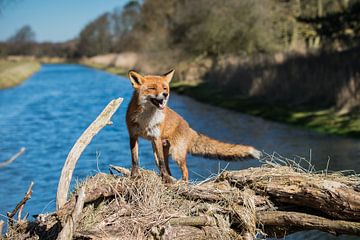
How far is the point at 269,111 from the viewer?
85.3 feet

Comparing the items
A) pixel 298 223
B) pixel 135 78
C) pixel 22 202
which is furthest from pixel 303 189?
pixel 22 202

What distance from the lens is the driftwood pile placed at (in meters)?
6.74

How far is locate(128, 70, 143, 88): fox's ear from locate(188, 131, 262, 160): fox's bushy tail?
57.0 inches

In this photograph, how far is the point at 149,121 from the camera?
295 inches

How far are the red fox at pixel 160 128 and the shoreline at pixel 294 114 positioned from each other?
12.2 metres

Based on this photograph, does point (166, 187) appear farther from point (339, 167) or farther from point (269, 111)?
point (269, 111)

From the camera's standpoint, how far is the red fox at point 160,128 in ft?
24.2

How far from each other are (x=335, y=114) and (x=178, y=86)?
2141 cm

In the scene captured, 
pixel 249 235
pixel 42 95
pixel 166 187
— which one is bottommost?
pixel 42 95

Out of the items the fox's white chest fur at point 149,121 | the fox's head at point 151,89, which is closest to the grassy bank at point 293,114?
the fox's white chest fur at point 149,121

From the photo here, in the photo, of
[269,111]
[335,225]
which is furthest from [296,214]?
[269,111]

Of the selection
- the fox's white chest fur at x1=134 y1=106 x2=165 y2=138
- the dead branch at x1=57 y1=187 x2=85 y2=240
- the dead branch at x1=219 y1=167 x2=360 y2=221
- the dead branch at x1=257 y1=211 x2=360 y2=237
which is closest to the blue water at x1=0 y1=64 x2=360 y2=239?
the fox's white chest fur at x1=134 y1=106 x2=165 y2=138

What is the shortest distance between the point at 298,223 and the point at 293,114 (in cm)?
1746

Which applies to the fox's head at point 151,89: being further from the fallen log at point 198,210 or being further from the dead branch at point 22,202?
the dead branch at point 22,202
